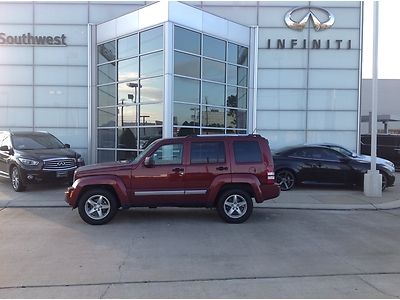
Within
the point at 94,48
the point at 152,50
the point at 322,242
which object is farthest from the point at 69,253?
the point at 94,48

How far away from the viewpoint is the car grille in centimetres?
1301

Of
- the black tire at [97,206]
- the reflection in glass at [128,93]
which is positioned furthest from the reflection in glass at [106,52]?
the black tire at [97,206]

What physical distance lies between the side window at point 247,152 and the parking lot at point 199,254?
1.30m

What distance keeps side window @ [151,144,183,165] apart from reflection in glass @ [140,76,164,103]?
8057mm

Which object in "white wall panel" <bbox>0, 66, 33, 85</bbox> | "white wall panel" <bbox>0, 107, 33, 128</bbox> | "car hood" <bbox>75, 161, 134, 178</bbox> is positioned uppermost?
"white wall panel" <bbox>0, 66, 33, 85</bbox>

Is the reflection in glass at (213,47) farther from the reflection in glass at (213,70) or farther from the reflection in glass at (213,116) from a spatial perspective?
the reflection in glass at (213,116)

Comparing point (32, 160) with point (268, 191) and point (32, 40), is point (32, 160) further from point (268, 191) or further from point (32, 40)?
point (32, 40)

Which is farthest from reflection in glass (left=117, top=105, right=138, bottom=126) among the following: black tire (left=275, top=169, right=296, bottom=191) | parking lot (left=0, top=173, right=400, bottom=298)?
parking lot (left=0, top=173, right=400, bottom=298)

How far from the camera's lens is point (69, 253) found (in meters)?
6.82

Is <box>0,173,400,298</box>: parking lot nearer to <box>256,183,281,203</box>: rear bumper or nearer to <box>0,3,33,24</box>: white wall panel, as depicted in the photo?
<box>256,183,281,203</box>: rear bumper

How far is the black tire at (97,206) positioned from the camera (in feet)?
29.2

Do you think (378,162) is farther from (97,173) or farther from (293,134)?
(97,173)

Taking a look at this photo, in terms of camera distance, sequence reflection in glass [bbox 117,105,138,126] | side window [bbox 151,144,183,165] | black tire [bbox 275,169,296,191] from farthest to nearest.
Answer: reflection in glass [bbox 117,105,138,126], black tire [bbox 275,169,296,191], side window [bbox 151,144,183,165]

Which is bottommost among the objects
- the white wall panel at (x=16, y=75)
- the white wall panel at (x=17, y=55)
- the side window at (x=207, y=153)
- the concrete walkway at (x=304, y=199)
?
the concrete walkway at (x=304, y=199)
